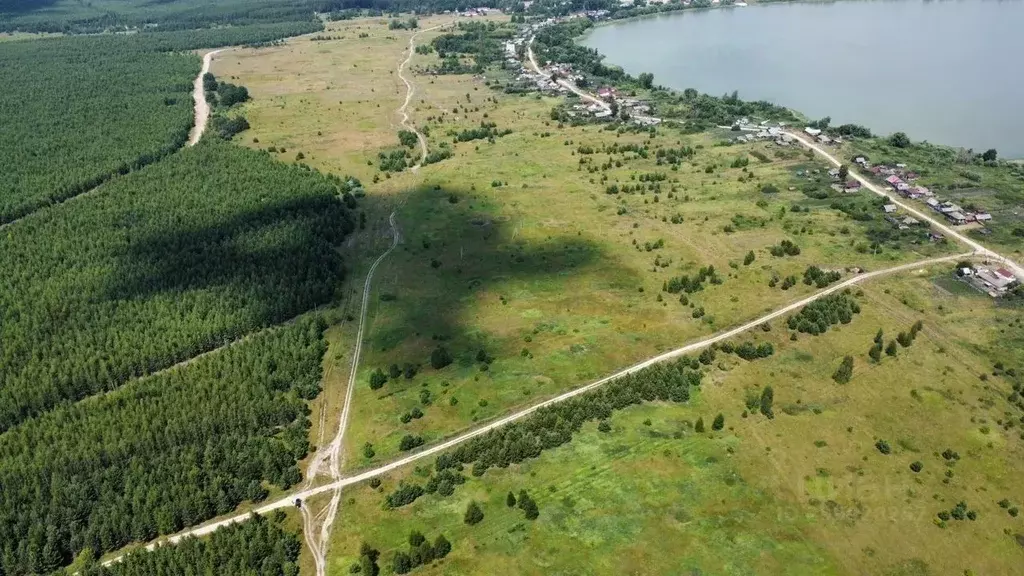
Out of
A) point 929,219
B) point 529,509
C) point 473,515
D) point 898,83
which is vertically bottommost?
point 529,509

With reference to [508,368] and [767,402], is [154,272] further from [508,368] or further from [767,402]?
[767,402]

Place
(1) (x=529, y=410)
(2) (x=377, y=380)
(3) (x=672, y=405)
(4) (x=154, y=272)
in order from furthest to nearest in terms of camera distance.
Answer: (4) (x=154, y=272), (2) (x=377, y=380), (3) (x=672, y=405), (1) (x=529, y=410)

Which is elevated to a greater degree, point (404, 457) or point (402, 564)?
point (404, 457)

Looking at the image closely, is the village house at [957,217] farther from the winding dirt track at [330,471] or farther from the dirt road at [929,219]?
the winding dirt track at [330,471]

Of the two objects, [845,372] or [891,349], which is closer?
[845,372]

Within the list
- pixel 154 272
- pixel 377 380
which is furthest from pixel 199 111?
pixel 377 380

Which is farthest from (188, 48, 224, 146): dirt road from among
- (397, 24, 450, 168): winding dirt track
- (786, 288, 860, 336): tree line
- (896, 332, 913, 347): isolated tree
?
(896, 332, 913, 347): isolated tree

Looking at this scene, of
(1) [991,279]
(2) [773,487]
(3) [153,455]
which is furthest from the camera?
(1) [991,279]

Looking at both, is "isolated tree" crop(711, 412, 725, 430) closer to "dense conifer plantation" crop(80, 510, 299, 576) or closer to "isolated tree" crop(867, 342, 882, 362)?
"isolated tree" crop(867, 342, 882, 362)
